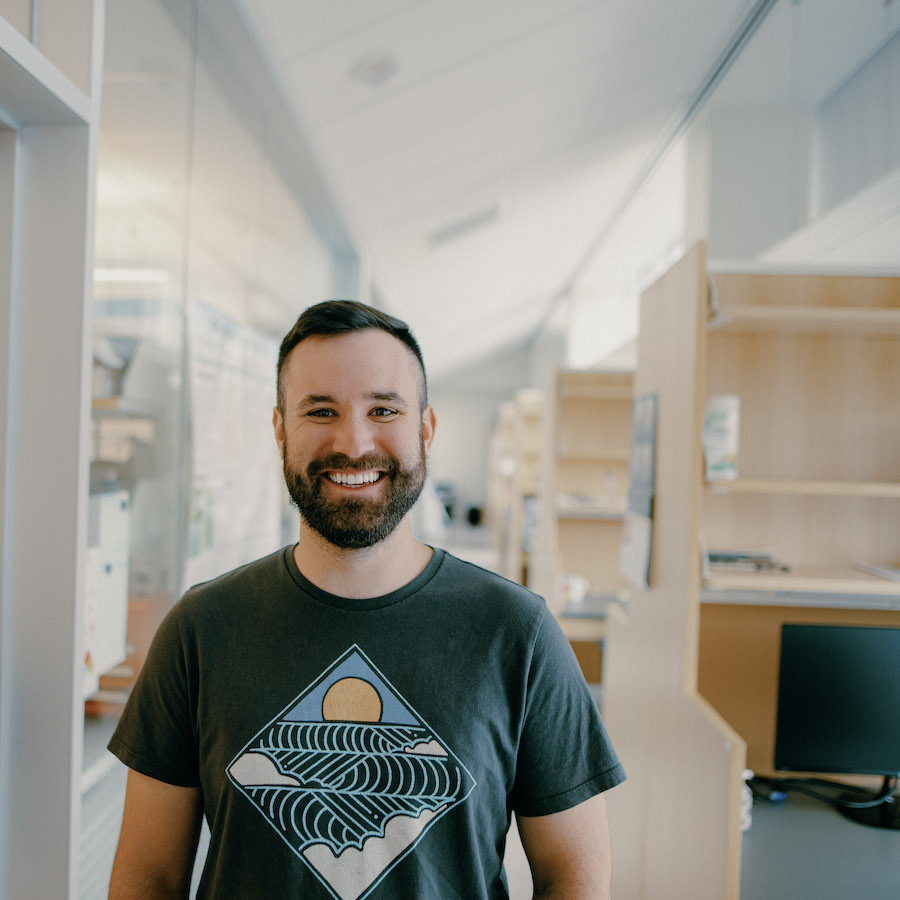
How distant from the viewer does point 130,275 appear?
1.69 m

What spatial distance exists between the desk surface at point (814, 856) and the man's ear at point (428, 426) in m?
1.22

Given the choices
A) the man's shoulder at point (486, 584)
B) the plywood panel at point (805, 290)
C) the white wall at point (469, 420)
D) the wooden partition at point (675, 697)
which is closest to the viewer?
the man's shoulder at point (486, 584)

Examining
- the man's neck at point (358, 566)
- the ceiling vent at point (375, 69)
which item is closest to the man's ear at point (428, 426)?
the man's neck at point (358, 566)

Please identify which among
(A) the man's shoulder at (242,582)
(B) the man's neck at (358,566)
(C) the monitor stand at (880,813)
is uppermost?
(B) the man's neck at (358,566)

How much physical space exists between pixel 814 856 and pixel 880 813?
0.89 feet

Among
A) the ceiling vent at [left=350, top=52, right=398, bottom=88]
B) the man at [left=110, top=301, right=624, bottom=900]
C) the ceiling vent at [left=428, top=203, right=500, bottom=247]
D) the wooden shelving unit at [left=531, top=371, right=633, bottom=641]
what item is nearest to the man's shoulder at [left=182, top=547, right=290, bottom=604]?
the man at [left=110, top=301, right=624, bottom=900]

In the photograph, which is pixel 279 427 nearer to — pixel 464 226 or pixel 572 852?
pixel 572 852

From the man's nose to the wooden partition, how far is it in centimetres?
97

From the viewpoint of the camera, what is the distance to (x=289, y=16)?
6.86 ft

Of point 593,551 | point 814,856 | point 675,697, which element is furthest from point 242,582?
point 593,551

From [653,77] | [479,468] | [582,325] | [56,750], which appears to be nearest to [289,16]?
[56,750]

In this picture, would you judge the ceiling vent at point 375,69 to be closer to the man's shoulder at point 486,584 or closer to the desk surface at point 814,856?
the man's shoulder at point 486,584

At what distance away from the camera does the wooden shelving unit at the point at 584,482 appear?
4.16 m

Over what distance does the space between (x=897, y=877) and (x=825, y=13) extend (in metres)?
3.16
